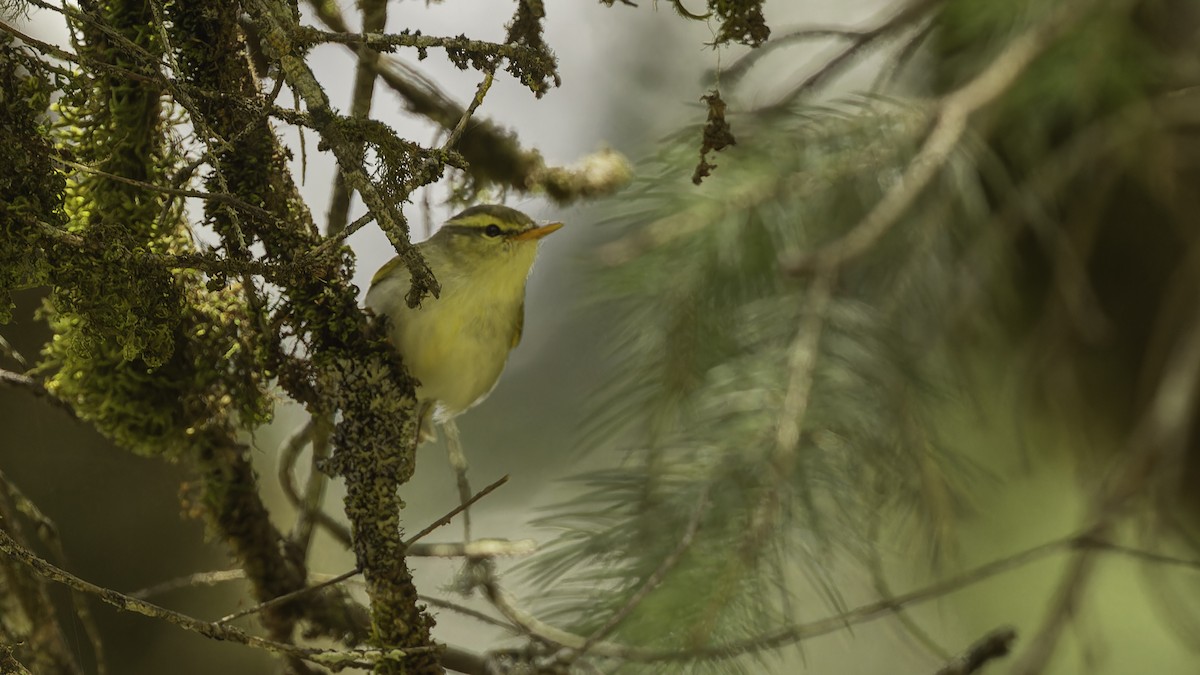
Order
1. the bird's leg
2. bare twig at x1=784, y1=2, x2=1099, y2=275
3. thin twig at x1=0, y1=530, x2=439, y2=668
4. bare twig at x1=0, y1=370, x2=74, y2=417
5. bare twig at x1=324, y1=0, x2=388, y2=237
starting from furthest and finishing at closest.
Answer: bare twig at x1=784, y1=2, x2=1099, y2=275 → the bird's leg → bare twig at x1=324, y1=0, x2=388, y2=237 → bare twig at x1=0, y1=370, x2=74, y2=417 → thin twig at x1=0, y1=530, x2=439, y2=668

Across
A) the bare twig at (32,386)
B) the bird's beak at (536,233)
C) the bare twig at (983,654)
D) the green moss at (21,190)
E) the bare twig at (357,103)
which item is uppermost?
the bird's beak at (536,233)

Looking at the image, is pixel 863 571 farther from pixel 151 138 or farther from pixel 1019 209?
pixel 151 138

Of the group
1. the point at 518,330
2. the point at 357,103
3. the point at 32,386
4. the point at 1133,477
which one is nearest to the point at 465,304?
the point at 518,330

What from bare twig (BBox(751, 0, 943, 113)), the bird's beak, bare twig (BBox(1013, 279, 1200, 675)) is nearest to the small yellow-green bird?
the bird's beak

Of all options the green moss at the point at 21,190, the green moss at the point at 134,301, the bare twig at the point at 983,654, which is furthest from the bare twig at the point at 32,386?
the bare twig at the point at 983,654

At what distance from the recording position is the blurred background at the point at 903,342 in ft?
3.12

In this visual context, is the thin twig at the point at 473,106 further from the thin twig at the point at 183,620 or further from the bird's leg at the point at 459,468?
the bird's leg at the point at 459,468

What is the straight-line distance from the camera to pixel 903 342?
112 cm

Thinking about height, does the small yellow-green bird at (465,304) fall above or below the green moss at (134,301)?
above

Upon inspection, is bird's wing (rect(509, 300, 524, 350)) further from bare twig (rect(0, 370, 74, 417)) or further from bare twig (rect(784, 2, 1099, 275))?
bare twig (rect(0, 370, 74, 417))

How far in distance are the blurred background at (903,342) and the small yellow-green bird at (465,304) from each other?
0.07m

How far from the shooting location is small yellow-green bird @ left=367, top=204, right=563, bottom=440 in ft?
3.11

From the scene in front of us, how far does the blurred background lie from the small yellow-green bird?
0.22 feet

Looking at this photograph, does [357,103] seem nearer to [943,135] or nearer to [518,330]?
[518,330]
